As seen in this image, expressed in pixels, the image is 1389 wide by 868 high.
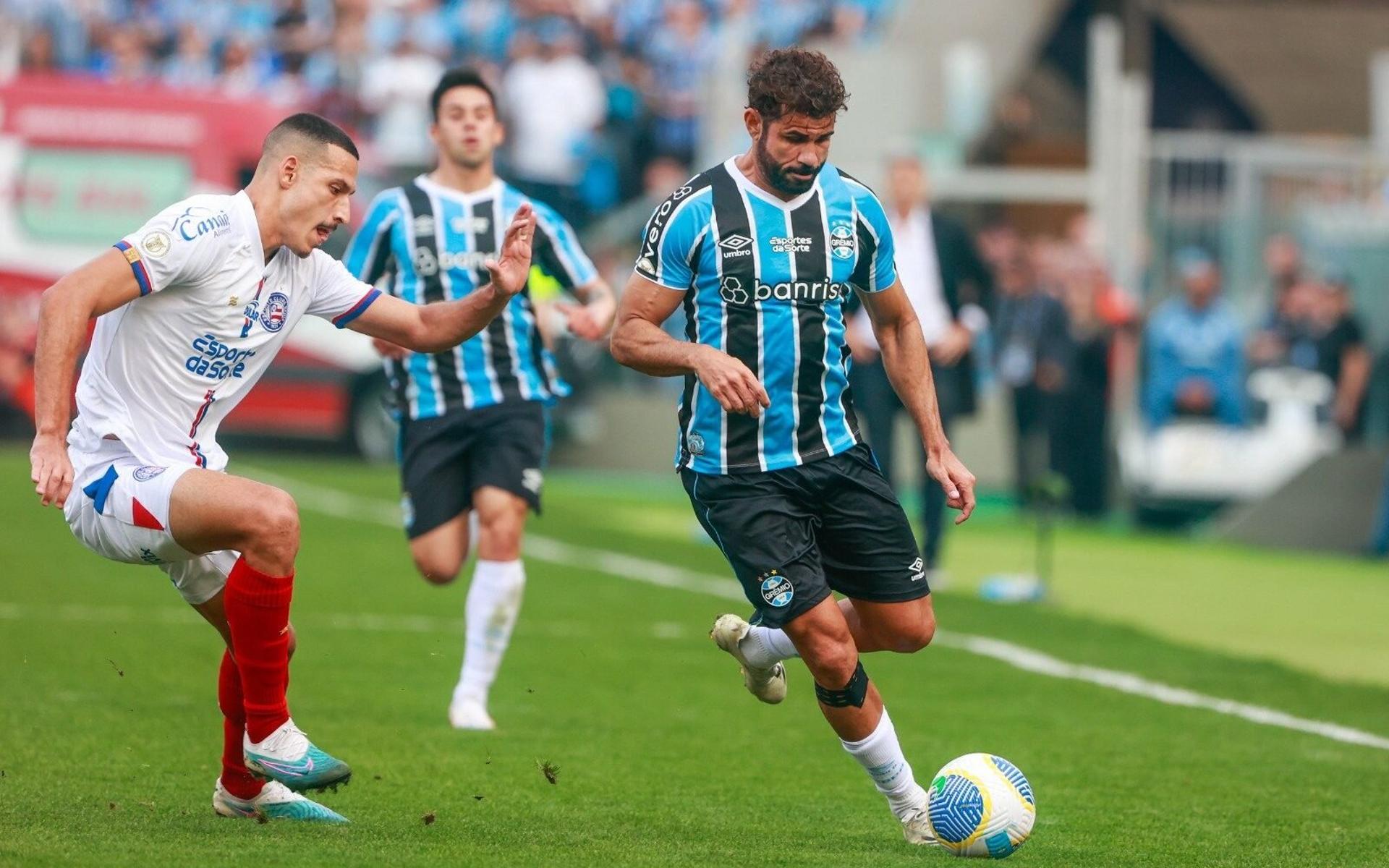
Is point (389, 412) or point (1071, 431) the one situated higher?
point (389, 412)

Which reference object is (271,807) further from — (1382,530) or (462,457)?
(1382,530)

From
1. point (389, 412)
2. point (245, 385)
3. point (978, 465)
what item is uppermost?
point (245, 385)

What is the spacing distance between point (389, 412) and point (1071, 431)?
1083cm

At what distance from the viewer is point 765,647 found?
689cm

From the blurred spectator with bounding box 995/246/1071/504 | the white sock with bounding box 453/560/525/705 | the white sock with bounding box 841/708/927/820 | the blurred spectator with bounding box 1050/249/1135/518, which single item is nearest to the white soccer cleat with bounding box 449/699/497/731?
the white sock with bounding box 453/560/525/705

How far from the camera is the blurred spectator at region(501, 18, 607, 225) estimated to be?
893 inches

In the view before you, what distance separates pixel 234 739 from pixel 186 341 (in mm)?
1188

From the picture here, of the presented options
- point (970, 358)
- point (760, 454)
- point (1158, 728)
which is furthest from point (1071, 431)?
point (760, 454)

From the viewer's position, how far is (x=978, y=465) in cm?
2098

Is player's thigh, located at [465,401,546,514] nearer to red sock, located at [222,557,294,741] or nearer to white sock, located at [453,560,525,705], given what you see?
white sock, located at [453,560,525,705]

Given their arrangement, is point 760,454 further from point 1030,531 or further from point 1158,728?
point 1030,531

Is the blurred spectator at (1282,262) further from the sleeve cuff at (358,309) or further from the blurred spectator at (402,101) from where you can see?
the sleeve cuff at (358,309)

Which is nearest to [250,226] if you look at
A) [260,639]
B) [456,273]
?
[260,639]

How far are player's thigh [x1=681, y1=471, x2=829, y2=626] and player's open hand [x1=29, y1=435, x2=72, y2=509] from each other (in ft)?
6.20
